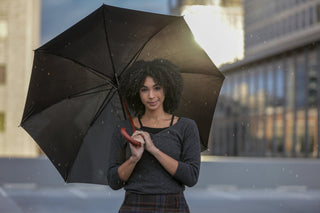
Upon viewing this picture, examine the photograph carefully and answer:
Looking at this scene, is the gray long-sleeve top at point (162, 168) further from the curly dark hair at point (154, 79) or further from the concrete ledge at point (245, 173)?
the concrete ledge at point (245, 173)

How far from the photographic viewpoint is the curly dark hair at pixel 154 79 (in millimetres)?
2354

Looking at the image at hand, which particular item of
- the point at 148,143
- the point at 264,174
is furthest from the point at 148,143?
the point at 264,174

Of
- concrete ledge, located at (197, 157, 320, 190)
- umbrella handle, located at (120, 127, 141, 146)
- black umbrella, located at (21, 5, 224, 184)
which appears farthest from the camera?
concrete ledge, located at (197, 157, 320, 190)

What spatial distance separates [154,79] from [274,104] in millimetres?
32747

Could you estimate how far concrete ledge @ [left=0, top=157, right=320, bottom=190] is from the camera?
1054 centimetres

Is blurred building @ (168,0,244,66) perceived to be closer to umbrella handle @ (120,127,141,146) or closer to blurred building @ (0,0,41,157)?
blurred building @ (0,0,41,157)

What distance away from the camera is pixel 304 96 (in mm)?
30125

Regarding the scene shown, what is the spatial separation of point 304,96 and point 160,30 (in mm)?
28064

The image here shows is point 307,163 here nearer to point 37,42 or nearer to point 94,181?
point 94,181

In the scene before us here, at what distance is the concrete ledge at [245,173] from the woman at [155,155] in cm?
802

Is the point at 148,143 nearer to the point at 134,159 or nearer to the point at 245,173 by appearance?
the point at 134,159

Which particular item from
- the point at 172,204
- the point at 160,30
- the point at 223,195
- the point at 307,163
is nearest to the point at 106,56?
the point at 160,30

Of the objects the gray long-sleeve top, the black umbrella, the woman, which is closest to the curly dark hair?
the woman

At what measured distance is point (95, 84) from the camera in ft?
10.8
